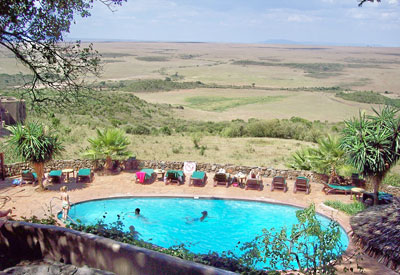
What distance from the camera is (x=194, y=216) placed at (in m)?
13.2

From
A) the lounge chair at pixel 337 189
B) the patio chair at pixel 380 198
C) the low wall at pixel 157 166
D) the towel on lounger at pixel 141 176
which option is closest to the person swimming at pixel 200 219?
the towel on lounger at pixel 141 176

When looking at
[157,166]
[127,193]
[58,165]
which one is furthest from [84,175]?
[157,166]

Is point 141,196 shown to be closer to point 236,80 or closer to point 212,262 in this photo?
point 212,262

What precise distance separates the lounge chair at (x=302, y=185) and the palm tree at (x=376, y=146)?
2.42m

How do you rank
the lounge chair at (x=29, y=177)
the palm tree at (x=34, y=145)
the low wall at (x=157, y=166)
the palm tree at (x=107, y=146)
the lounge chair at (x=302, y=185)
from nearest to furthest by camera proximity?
1. the palm tree at (x=34, y=145)
2. the lounge chair at (x=302, y=185)
3. the lounge chair at (x=29, y=177)
4. the low wall at (x=157, y=166)
5. the palm tree at (x=107, y=146)

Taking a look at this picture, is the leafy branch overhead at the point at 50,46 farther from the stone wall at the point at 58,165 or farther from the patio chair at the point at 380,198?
the patio chair at the point at 380,198

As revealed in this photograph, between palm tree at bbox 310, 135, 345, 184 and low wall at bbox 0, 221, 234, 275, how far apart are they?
11.7 meters

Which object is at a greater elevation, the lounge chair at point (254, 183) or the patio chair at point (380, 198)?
the patio chair at point (380, 198)

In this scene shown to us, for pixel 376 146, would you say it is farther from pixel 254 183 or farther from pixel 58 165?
pixel 58 165

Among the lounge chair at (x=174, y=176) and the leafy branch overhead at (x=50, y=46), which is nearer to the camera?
the leafy branch overhead at (x=50, y=46)

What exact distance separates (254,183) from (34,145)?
851cm

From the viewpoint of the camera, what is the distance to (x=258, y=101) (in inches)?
2665

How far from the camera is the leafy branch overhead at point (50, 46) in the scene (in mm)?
7918

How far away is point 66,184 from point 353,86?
9494cm
